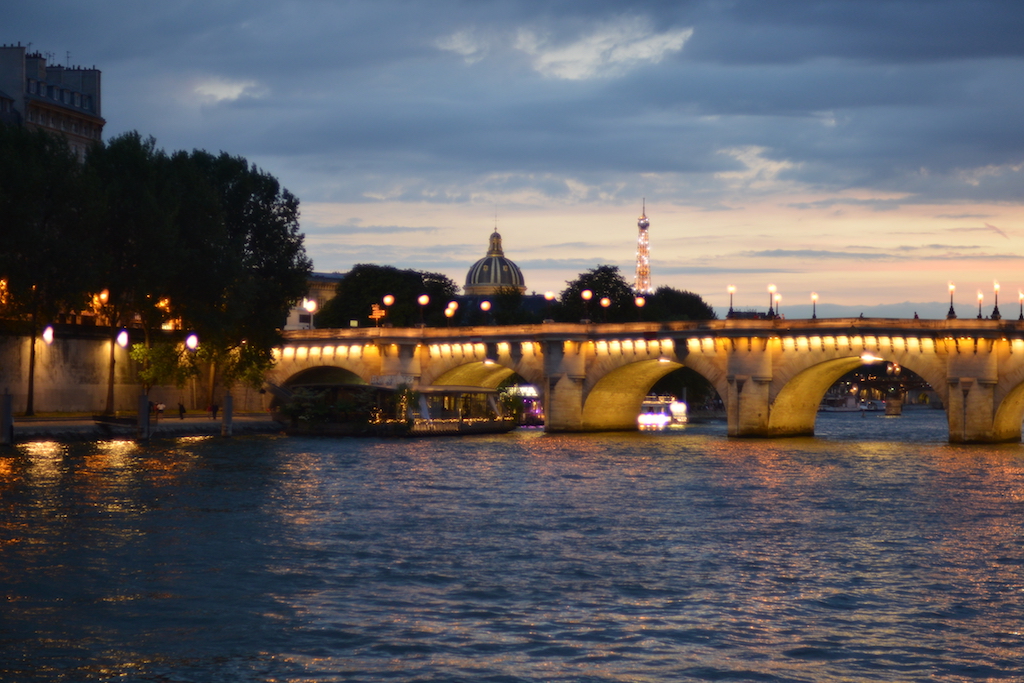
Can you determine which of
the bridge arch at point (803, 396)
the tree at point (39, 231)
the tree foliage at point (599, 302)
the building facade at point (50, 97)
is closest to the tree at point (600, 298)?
the tree foliage at point (599, 302)

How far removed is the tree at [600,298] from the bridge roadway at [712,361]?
593 inches

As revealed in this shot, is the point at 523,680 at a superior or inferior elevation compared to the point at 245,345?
inferior

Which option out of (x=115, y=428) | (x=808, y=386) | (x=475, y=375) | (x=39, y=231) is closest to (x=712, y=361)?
(x=808, y=386)

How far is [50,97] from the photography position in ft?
374

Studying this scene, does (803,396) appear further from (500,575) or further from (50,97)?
(50,97)

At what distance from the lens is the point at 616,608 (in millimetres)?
24078

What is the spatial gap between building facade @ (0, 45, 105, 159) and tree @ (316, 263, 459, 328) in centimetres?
2773

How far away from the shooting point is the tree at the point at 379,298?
12788 cm

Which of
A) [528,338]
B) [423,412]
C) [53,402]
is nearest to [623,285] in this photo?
[528,338]

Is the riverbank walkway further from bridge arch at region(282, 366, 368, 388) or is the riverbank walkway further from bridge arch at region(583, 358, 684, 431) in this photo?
bridge arch at region(583, 358, 684, 431)

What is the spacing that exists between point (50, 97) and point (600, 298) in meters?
50.1

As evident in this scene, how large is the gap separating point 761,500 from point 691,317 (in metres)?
95.9

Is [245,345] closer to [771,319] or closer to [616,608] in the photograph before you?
[771,319]

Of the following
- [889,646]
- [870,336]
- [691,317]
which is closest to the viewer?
[889,646]
